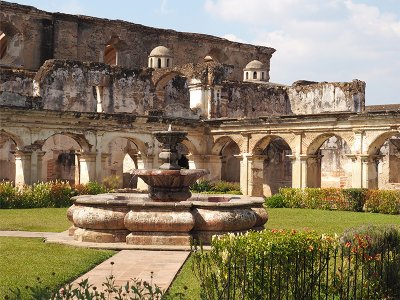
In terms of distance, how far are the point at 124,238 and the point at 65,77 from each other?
57.5 ft

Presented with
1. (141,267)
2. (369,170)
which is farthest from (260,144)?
(141,267)

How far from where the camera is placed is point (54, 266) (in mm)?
9625

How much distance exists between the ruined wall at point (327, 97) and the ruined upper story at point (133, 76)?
1.9 inches

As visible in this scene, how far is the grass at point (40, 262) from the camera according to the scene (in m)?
8.60

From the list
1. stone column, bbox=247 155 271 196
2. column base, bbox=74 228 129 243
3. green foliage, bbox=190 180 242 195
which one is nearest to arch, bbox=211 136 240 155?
green foliage, bbox=190 180 242 195

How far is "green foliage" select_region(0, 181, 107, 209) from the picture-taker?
2077cm

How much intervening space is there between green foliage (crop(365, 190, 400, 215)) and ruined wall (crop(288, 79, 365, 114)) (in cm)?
1014

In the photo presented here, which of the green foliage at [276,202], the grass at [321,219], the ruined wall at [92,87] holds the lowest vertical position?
the grass at [321,219]

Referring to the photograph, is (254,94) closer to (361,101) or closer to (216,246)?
(361,101)

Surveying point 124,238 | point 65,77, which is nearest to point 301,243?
point 124,238

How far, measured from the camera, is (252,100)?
34062 millimetres

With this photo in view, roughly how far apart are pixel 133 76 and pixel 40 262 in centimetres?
2106

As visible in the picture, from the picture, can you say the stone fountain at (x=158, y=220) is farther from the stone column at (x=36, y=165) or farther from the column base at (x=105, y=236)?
the stone column at (x=36, y=165)

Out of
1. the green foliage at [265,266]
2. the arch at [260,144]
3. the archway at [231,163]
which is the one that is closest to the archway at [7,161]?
the archway at [231,163]
